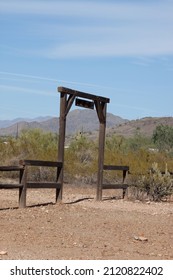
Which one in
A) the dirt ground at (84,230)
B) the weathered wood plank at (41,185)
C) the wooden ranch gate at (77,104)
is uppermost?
the wooden ranch gate at (77,104)

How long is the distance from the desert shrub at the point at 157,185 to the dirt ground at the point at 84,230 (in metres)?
1.85

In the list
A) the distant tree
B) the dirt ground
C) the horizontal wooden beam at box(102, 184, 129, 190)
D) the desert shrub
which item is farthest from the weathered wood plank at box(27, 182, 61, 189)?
the distant tree

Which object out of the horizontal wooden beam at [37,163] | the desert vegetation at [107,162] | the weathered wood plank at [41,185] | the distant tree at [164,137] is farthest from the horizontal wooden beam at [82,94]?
the distant tree at [164,137]

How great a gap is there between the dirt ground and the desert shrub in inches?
72.8

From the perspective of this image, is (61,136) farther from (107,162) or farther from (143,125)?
(143,125)

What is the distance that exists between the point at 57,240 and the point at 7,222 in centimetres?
205

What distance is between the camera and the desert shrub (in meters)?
19.8

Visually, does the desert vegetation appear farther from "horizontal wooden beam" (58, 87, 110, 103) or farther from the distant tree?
the distant tree

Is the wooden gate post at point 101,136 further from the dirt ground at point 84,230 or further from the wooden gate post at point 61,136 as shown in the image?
the wooden gate post at point 61,136

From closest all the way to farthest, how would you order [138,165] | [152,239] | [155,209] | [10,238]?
1. [10,238]
2. [152,239]
3. [155,209]
4. [138,165]

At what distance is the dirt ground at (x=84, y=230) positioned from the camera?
9.35m
